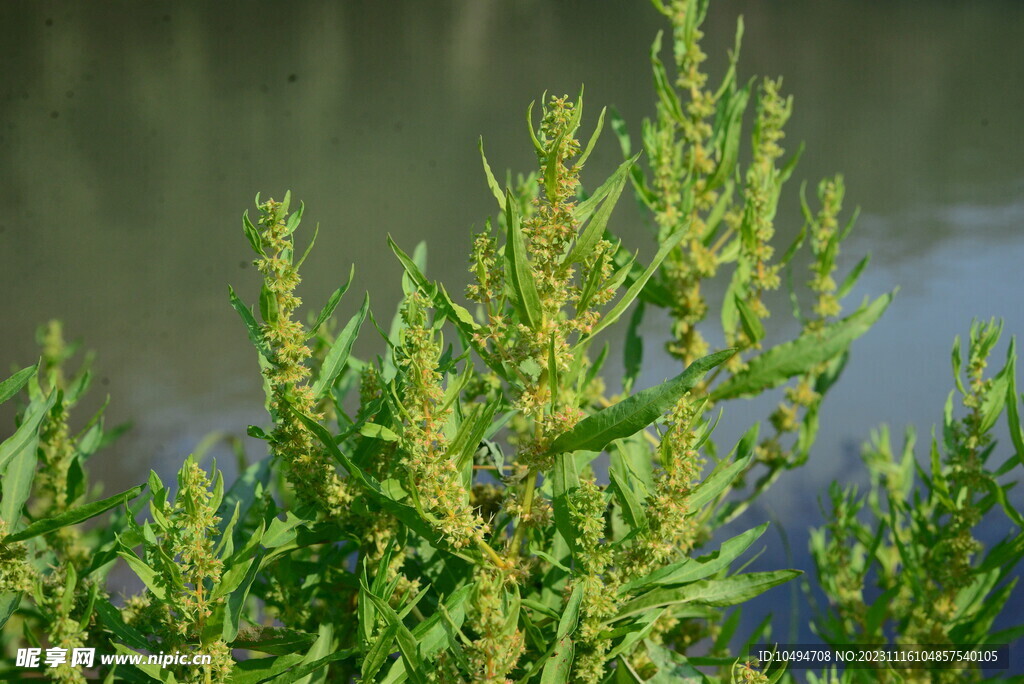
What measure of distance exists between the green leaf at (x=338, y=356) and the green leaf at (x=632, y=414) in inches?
5.2

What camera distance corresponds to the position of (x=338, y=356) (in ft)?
1.61

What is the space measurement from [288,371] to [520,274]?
12cm

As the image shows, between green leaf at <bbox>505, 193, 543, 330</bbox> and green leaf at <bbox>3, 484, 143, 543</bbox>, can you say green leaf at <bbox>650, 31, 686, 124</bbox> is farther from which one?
green leaf at <bbox>3, 484, 143, 543</bbox>

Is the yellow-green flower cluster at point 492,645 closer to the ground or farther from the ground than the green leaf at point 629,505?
closer to the ground

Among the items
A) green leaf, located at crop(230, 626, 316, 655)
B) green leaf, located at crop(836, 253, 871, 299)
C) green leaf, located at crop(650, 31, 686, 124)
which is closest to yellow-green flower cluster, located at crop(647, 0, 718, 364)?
green leaf, located at crop(650, 31, 686, 124)

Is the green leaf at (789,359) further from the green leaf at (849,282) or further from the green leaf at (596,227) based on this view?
the green leaf at (596,227)

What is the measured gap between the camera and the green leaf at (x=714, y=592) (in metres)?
0.47

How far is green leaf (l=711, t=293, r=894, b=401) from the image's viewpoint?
25.5 inches

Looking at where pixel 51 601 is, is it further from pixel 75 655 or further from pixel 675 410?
pixel 675 410

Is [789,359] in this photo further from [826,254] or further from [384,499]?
[384,499]

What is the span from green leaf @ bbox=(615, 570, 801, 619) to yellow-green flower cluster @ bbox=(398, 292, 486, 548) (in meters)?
0.11

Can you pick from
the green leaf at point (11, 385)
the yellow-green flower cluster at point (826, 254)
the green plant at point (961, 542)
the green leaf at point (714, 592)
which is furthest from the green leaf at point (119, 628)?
the yellow-green flower cluster at point (826, 254)

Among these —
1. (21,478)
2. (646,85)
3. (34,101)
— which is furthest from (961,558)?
(34,101)

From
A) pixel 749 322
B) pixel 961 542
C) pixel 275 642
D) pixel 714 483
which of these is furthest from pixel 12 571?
pixel 961 542
